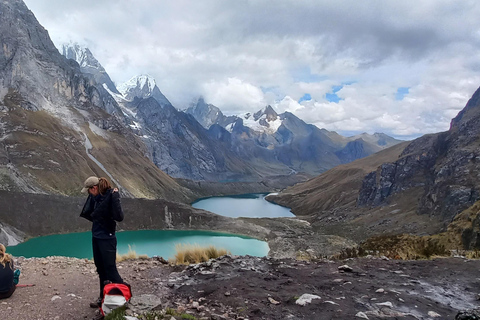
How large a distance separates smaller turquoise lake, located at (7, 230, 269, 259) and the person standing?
3316cm

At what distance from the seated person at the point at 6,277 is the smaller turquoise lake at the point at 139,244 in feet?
107

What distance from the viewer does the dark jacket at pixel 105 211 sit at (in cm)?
630

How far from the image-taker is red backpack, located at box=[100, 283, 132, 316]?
5296mm

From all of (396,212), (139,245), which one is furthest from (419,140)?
(139,245)

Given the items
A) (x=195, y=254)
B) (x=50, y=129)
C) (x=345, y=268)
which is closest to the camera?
(x=345, y=268)

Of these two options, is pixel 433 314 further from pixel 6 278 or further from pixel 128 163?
pixel 128 163

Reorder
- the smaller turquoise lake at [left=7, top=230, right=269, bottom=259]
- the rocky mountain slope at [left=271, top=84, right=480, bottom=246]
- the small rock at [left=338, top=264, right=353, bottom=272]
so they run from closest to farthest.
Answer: the small rock at [left=338, top=264, right=353, bottom=272], the smaller turquoise lake at [left=7, top=230, right=269, bottom=259], the rocky mountain slope at [left=271, top=84, right=480, bottom=246]

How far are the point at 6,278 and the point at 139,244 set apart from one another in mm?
46494

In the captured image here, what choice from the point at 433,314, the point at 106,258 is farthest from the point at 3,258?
the point at 433,314

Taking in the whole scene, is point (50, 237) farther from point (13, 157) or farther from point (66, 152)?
point (66, 152)

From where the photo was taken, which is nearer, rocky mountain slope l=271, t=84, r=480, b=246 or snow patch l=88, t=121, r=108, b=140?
rocky mountain slope l=271, t=84, r=480, b=246

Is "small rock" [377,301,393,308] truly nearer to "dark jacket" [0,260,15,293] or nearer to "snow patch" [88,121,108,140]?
"dark jacket" [0,260,15,293]

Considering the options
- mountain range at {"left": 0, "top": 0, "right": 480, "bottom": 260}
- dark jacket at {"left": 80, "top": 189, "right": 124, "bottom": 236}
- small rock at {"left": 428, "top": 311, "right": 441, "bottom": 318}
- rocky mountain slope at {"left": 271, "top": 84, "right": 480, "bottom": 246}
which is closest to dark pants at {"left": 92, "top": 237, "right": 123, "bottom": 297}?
dark jacket at {"left": 80, "top": 189, "right": 124, "bottom": 236}

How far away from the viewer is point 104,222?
21.1ft
